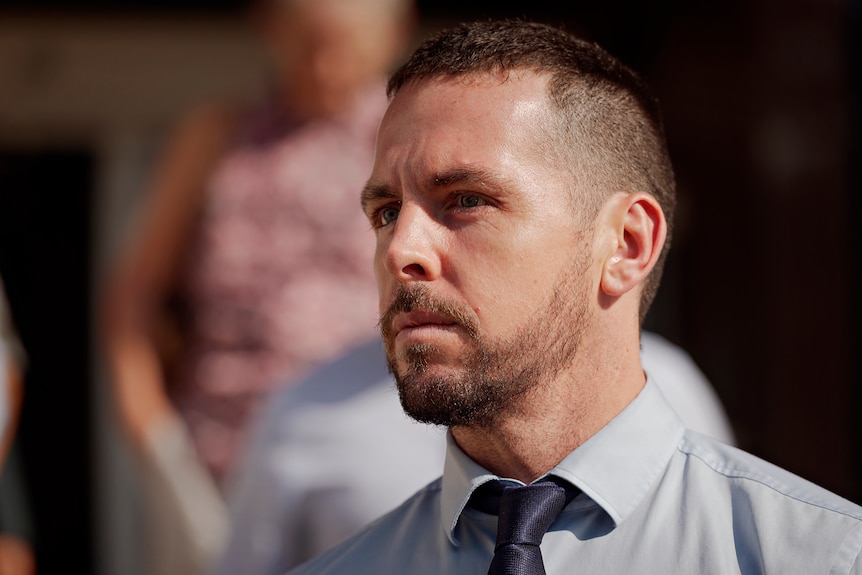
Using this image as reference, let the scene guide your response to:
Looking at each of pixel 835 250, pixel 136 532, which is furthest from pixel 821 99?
pixel 136 532

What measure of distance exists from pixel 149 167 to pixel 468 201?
4.27 meters

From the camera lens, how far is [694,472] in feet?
5.46

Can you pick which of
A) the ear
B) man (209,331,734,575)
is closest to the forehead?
the ear

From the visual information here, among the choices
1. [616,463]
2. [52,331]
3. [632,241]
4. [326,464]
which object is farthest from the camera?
[52,331]

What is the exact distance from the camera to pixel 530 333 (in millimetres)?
1706

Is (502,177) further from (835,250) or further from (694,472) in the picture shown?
(835,250)

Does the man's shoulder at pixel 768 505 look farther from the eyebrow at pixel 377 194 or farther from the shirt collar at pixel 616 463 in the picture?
the eyebrow at pixel 377 194

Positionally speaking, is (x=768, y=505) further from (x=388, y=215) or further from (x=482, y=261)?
(x=388, y=215)

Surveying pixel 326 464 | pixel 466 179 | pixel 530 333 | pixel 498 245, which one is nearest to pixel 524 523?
pixel 530 333

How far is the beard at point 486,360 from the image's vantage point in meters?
1.68

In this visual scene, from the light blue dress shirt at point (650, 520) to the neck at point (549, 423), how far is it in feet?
0.11

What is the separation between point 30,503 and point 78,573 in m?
0.43

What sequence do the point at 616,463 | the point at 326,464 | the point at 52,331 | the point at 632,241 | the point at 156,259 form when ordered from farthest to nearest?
1. the point at 52,331
2. the point at 156,259
3. the point at 326,464
4. the point at 632,241
5. the point at 616,463

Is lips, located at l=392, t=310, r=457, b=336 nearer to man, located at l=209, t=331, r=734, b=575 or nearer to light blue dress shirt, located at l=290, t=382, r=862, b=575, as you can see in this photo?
light blue dress shirt, located at l=290, t=382, r=862, b=575
